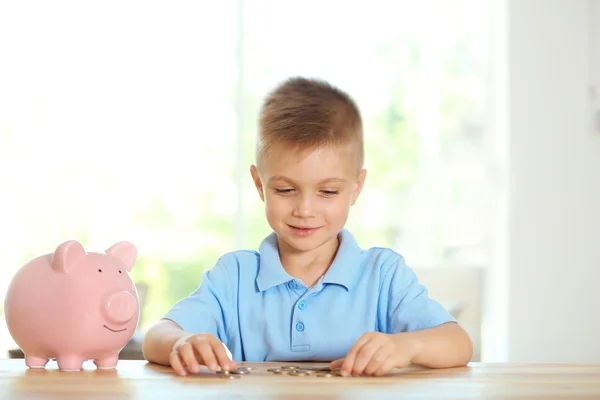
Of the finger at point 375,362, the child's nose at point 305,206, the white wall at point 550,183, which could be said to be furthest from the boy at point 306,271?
the white wall at point 550,183

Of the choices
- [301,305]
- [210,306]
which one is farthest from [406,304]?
[210,306]

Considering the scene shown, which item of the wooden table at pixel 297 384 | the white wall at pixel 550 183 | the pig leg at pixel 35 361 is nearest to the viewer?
the wooden table at pixel 297 384

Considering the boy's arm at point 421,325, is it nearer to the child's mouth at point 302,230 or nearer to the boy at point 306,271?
the boy at point 306,271

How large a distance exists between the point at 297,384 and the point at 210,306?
1.82 ft

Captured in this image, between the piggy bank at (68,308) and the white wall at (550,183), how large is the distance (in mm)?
4101

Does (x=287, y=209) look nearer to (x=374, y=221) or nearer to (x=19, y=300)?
(x=19, y=300)

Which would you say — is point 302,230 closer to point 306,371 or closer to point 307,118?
point 307,118

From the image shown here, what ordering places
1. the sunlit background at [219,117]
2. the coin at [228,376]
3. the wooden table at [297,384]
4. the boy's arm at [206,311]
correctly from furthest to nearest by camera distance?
the sunlit background at [219,117]
the boy's arm at [206,311]
the coin at [228,376]
the wooden table at [297,384]

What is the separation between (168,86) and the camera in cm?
530

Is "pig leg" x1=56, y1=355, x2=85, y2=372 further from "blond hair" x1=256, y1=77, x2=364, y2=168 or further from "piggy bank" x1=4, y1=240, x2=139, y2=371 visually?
"blond hair" x1=256, y1=77, x2=364, y2=168

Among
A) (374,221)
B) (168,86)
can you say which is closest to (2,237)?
(168,86)

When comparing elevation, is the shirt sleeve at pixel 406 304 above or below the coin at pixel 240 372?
above

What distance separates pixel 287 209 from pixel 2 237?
172 inches

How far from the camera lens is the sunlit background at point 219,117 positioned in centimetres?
525
